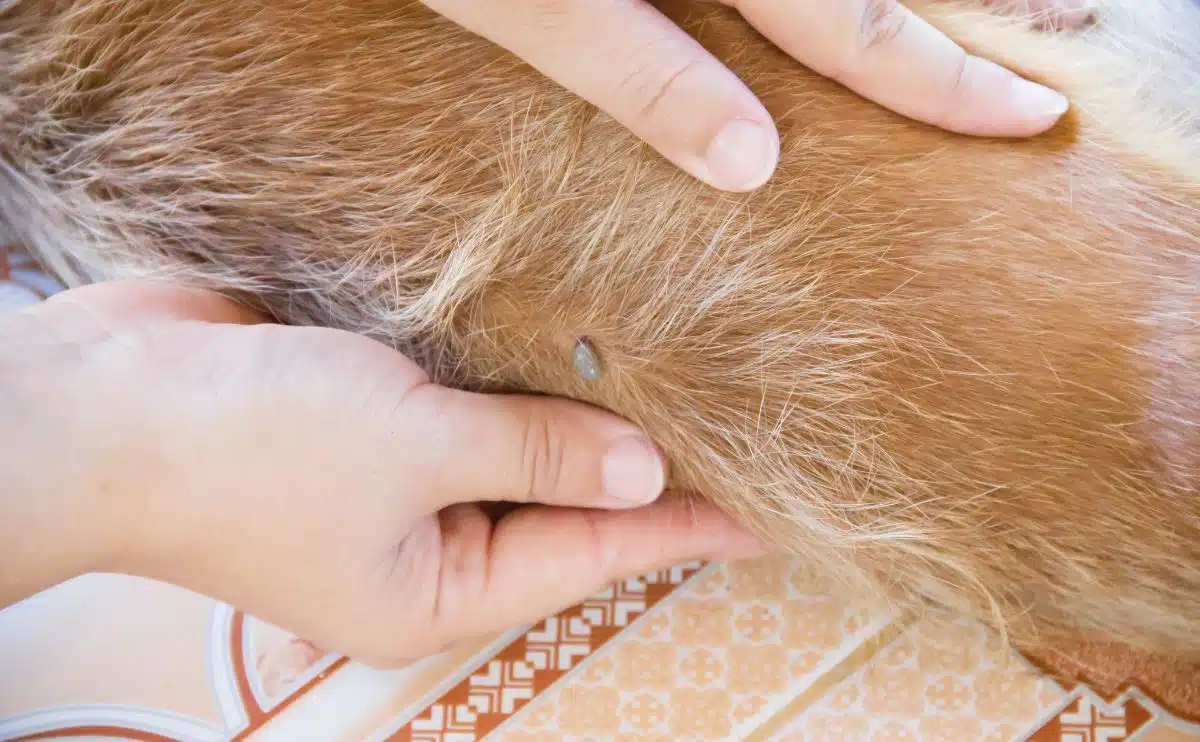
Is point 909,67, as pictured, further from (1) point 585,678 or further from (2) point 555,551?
(1) point 585,678

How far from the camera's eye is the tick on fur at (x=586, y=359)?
27.4 inches

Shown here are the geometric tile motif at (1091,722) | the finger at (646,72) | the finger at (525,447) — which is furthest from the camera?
the geometric tile motif at (1091,722)


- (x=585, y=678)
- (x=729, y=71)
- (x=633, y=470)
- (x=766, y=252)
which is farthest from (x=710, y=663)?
(x=729, y=71)

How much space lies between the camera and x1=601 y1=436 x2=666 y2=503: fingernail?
73 centimetres

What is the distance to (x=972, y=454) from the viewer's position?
0.62 m

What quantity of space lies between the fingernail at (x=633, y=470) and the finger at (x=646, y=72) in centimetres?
22

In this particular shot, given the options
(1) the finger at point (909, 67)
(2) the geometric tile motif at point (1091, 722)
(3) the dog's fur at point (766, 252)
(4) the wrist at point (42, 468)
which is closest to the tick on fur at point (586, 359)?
(3) the dog's fur at point (766, 252)

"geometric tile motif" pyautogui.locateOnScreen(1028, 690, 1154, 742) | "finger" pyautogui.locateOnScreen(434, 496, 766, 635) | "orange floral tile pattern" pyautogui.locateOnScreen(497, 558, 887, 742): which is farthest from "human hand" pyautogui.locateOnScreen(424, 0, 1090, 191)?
"geometric tile motif" pyautogui.locateOnScreen(1028, 690, 1154, 742)

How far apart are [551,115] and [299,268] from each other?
0.25 m

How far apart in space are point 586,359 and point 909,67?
31 cm

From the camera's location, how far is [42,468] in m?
0.66

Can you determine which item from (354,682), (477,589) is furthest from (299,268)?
(354,682)

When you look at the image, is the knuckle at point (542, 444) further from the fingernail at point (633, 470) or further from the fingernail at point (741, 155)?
the fingernail at point (741, 155)

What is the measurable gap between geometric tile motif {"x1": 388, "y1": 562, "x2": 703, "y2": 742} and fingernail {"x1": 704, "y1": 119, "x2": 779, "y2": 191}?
1.40 feet
